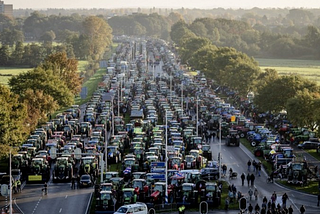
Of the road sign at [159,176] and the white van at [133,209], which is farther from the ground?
the white van at [133,209]

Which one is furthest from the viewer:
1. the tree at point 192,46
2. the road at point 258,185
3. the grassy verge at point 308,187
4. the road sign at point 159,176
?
the tree at point 192,46

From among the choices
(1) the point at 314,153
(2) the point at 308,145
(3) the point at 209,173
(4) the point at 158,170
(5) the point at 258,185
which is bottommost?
(1) the point at 314,153

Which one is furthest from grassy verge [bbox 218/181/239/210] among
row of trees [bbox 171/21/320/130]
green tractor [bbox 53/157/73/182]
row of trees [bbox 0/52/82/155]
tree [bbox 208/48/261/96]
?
tree [bbox 208/48/261/96]

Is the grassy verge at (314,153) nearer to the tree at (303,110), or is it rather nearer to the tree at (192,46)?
the tree at (303,110)

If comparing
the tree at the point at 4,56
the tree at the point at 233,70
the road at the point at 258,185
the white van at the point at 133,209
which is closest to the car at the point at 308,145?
the road at the point at 258,185

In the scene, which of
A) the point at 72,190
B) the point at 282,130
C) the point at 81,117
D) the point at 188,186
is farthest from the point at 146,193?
the point at 81,117

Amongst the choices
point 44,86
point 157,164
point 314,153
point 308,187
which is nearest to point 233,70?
point 44,86

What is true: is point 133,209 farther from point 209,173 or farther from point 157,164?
point 209,173
